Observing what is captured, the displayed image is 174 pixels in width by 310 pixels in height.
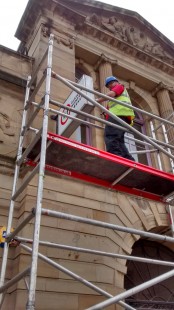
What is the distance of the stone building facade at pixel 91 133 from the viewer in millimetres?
6258

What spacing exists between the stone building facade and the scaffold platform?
159 centimetres

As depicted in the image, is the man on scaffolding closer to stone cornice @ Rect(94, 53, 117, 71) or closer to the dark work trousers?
the dark work trousers

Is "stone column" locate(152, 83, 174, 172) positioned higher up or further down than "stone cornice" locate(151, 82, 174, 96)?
further down

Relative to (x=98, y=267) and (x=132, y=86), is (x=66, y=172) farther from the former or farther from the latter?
(x=132, y=86)

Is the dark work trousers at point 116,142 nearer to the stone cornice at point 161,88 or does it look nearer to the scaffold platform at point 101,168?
the scaffold platform at point 101,168

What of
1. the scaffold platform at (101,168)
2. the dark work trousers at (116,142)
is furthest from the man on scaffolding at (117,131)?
the scaffold platform at (101,168)

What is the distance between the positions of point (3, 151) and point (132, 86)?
22.3 ft

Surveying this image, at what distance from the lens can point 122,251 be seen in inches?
286

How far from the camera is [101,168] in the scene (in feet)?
18.0

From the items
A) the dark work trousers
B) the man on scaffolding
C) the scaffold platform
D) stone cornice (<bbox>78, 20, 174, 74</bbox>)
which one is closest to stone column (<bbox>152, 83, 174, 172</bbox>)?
stone cornice (<bbox>78, 20, 174, 74</bbox>)

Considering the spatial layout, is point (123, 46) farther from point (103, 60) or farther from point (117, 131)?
point (117, 131)

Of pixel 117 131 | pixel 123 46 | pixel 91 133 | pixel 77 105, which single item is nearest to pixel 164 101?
pixel 123 46

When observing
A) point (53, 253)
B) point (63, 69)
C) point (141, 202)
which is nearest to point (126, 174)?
point (53, 253)

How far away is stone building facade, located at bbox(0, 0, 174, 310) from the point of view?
246 inches
